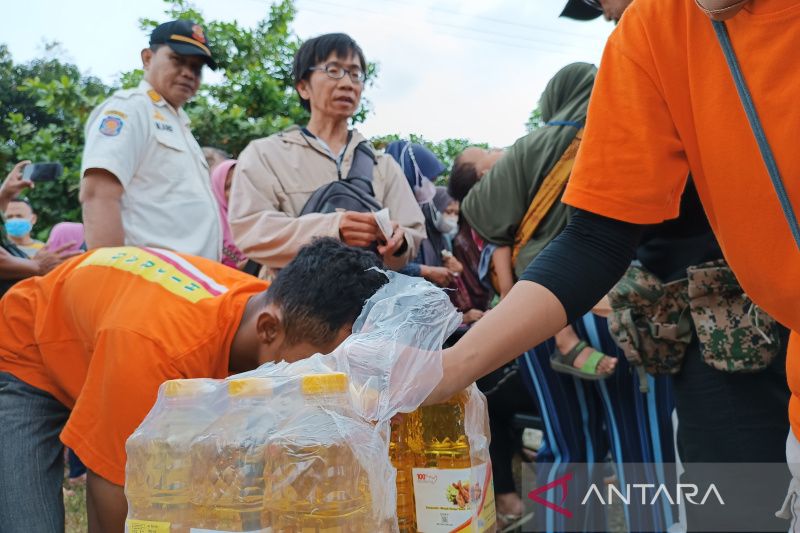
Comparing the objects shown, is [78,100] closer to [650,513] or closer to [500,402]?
[500,402]

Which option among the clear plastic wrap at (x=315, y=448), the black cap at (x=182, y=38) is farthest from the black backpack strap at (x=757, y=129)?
the black cap at (x=182, y=38)

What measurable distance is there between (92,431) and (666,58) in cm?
137

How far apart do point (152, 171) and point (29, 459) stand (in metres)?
1.27

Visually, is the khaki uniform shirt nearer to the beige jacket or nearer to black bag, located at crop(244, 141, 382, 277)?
the beige jacket

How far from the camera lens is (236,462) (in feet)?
3.74

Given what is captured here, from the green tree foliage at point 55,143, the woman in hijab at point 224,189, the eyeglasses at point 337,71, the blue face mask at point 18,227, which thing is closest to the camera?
the eyeglasses at point 337,71

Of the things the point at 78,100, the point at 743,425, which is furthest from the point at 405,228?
the point at 78,100

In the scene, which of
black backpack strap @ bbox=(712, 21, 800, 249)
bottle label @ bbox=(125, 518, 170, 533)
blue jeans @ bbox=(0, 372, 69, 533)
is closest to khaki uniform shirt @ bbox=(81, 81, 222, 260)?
blue jeans @ bbox=(0, 372, 69, 533)

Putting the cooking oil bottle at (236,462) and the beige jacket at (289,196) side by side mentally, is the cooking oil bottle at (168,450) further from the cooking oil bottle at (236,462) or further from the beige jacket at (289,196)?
the beige jacket at (289,196)

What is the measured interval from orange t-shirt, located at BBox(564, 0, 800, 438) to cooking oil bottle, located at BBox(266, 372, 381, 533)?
55 centimetres

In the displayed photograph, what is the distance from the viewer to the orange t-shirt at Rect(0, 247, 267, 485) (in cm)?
167

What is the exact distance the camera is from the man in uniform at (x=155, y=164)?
276 cm

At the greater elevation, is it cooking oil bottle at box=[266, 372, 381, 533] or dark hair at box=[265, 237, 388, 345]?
dark hair at box=[265, 237, 388, 345]

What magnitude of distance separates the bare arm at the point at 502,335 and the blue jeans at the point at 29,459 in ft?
4.17
